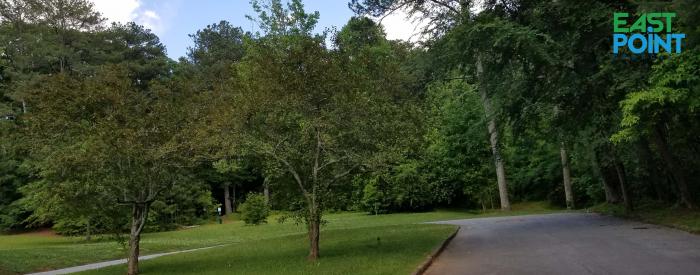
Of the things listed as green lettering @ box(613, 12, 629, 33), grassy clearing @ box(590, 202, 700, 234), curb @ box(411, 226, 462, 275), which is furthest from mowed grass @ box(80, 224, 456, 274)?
green lettering @ box(613, 12, 629, 33)

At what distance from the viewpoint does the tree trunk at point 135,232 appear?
13008 mm

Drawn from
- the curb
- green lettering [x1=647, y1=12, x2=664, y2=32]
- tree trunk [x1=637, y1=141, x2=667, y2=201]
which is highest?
green lettering [x1=647, y1=12, x2=664, y2=32]

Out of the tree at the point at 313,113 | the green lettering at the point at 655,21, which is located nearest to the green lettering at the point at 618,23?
the green lettering at the point at 655,21

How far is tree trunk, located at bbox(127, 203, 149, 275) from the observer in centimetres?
1301

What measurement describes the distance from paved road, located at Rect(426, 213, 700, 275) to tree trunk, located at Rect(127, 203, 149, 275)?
711cm

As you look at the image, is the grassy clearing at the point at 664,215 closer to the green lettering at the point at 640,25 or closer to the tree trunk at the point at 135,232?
the green lettering at the point at 640,25

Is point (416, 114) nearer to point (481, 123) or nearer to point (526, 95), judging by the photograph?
point (526, 95)

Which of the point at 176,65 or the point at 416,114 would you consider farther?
the point at 176,65

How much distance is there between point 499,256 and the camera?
1196cm

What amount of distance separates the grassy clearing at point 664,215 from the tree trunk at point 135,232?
13949mm

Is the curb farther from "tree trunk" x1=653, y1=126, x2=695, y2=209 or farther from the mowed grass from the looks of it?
"tree trunk" x1=653, y1=126, x2=695, y2=209

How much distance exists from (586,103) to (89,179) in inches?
586

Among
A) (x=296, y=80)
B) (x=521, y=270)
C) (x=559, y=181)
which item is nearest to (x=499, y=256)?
(x=521, y=270)

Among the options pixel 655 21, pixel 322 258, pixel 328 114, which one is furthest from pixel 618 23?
pixel 322 258
